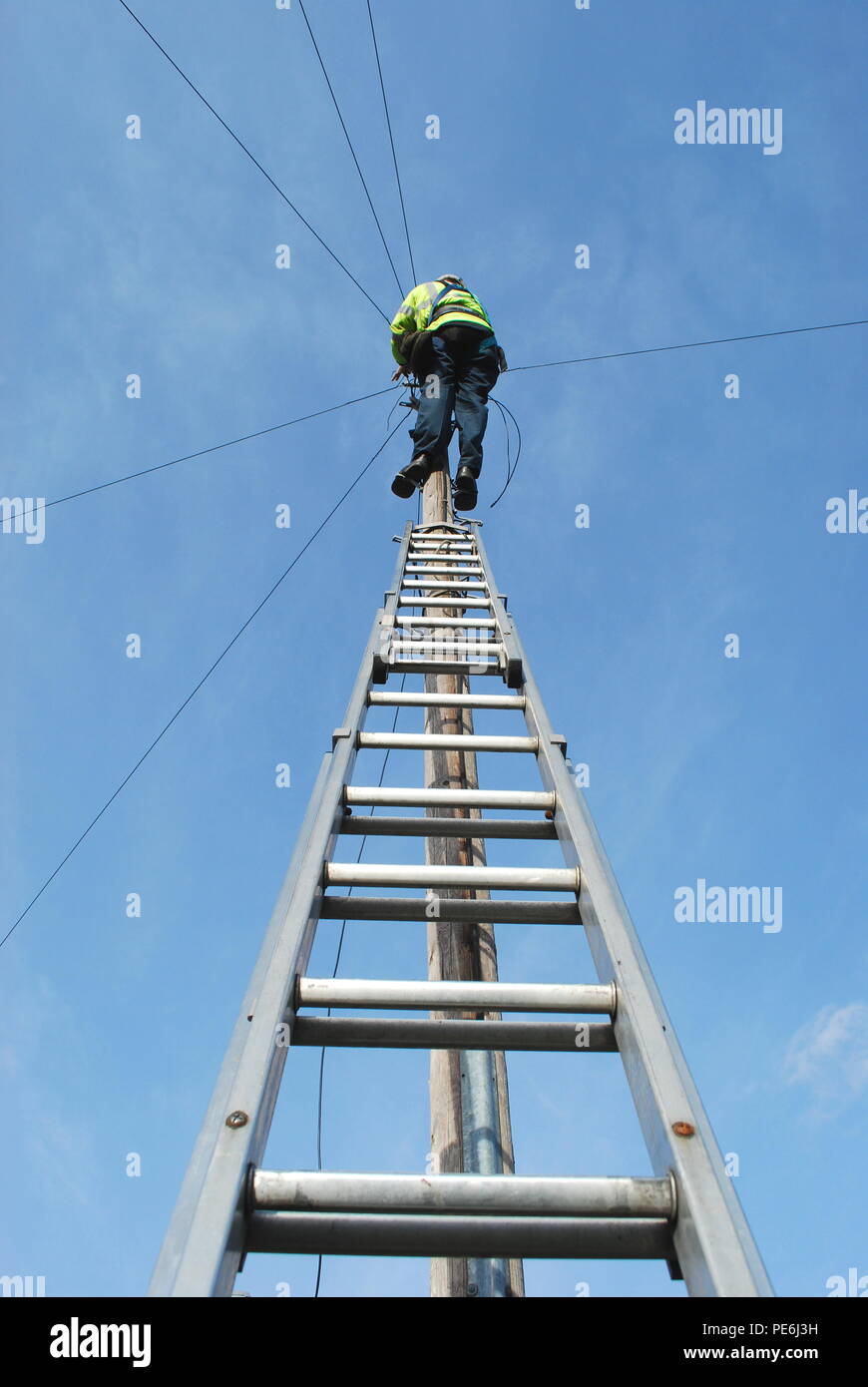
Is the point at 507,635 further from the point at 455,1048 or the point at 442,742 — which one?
the point at 455,1048

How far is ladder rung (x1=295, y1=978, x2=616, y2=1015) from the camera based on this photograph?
5.80 feet

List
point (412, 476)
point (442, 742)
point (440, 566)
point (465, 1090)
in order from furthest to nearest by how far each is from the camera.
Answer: point (412, 476) < point (440, 566) < point (442, 742) < point (465, 1090)

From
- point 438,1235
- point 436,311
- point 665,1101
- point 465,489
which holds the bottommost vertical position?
point 438,1235

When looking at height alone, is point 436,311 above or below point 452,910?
above

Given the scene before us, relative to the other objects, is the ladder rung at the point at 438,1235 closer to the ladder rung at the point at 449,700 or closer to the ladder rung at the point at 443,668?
Answer: the ladder rung at the point at 449,700

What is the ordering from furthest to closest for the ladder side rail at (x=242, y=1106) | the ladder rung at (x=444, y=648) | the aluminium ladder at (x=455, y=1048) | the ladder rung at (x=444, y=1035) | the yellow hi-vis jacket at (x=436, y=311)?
the yellow hi-vis jacket at (x=436, y=311), the ladder rung at (x=444, y=648), the ladder rung at (x=444, y=1035), the aluminium ladder at (x=455, y=1048), the ladder side rail at (x=242, y=1106)

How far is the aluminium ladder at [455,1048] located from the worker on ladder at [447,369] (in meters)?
3.43

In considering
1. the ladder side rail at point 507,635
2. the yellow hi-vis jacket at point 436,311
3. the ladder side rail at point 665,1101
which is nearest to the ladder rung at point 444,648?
the ladder side rail at point 507,635

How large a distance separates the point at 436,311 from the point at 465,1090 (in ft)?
17.4

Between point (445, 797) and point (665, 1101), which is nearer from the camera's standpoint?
point (665, 1101)

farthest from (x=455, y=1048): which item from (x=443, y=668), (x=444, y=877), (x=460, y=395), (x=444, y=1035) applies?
(x=460, y=395)

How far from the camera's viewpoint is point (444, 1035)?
1732mm

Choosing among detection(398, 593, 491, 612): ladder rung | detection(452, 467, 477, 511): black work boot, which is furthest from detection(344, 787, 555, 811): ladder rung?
detection(452, 467, 477, 511): black work boot

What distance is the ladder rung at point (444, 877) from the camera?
2166mm
